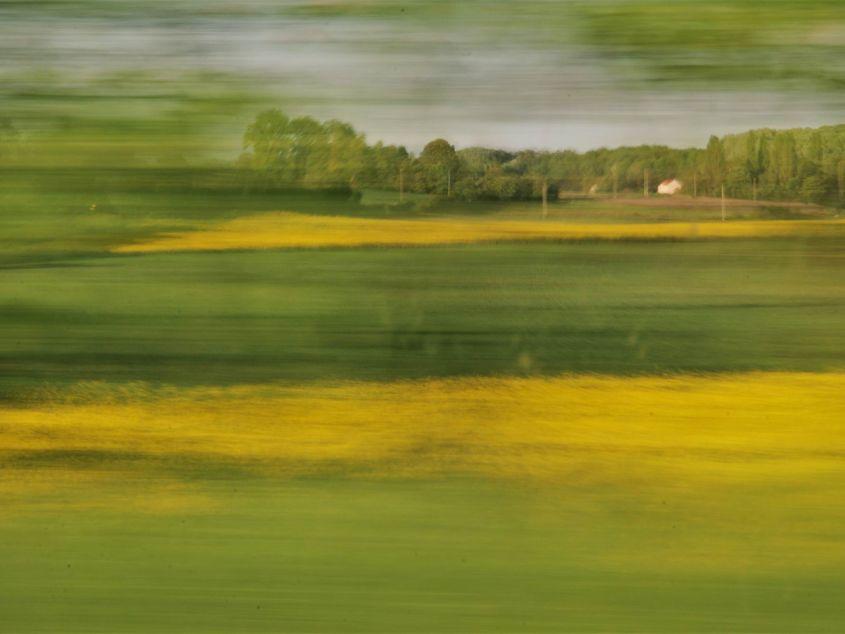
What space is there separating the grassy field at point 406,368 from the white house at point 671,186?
0.31 ft

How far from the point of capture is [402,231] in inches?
125

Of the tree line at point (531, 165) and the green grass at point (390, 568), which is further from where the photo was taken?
the tree line at point (531, 165)

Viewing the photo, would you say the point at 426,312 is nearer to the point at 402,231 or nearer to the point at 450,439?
the point at 402,231

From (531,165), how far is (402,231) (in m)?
0.39

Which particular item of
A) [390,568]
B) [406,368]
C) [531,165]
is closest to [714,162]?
[531,165]

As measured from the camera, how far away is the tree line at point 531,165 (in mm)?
3109

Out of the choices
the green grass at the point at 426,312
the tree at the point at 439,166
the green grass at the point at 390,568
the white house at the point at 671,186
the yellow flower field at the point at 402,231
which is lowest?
the green grass at the point at 390,568

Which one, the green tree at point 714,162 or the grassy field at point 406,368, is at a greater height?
the green tree at point 714,162

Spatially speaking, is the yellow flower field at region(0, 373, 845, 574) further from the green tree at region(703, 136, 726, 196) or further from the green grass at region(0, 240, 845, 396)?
the green tree at region(703, 136, 726, 196)

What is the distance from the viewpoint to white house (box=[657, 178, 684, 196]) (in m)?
3.18

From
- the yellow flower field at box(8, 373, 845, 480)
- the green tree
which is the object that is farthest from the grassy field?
the green tree

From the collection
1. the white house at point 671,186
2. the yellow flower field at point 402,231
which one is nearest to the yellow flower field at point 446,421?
the yellow flower field at point 402,231

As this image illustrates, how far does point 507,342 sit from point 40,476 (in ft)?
4.31

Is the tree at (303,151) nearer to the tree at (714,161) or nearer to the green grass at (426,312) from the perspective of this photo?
the green grass at (426,312)
